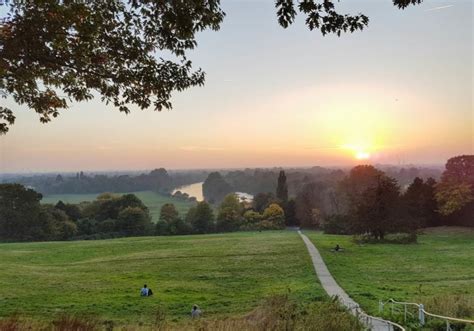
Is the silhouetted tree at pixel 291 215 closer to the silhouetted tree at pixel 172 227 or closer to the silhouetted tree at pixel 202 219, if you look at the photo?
the silhouetted tree at pixel 202 219

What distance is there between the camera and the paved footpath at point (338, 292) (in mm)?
10505

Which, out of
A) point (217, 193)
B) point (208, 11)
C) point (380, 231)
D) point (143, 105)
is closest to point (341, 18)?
point (208, 11)

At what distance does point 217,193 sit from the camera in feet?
523

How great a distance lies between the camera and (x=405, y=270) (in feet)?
90.4

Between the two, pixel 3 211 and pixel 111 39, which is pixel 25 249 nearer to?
pixel 3 211

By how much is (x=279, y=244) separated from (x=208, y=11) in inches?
1395

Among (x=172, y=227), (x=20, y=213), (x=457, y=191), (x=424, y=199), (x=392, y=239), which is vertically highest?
(x=457, y=191)

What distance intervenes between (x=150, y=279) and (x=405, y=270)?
1620cm

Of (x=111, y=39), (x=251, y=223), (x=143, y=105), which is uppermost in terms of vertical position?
(x=111, y=39)

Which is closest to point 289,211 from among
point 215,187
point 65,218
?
point 65,218

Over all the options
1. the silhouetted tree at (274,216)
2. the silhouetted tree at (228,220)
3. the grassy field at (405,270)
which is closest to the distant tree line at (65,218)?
the silhouetted tree at (228,220)

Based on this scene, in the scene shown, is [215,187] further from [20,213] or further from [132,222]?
[20,213]

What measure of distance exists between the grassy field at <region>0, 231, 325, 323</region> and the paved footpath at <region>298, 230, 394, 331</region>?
1.95 ft

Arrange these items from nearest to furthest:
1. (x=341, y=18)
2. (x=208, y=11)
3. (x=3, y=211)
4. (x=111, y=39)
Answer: (x=341, y=18) → (x=208, y=11) → (x=111, y=39) → (x=3, y=211)
